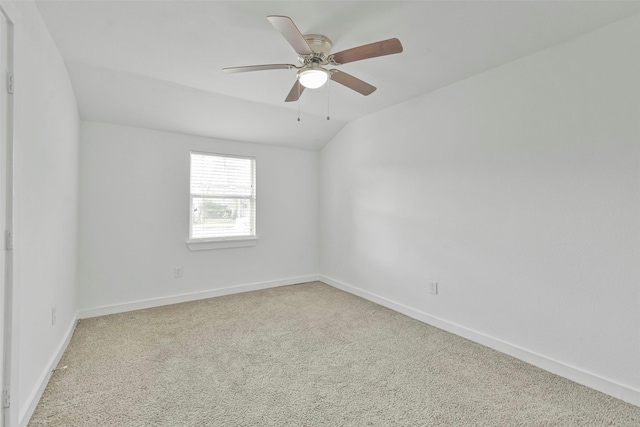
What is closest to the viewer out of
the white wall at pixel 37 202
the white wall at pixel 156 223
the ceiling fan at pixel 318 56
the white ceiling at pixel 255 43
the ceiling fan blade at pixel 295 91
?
the white wall at pixel 37 202

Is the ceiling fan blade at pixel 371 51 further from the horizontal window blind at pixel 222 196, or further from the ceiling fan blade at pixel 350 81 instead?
the horizontal window blind at pixel 222 196

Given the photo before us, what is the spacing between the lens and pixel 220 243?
13.2 ft

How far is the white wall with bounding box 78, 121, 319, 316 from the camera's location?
329cm

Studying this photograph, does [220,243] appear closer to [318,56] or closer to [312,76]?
[312,76]

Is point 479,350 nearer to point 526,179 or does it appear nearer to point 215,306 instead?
point 526,179

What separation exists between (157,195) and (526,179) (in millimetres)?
3763

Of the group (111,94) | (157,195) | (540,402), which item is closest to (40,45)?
(111,94)

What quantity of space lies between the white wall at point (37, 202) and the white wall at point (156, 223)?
70cm

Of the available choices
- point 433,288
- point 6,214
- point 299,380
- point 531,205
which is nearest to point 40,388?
point 6,214

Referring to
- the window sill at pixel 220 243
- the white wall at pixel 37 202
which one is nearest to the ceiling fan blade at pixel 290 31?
the white wall at pixel 37 202

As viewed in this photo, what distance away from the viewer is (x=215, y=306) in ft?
11.8

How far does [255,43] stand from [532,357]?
3.11m

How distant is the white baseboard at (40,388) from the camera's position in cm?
160

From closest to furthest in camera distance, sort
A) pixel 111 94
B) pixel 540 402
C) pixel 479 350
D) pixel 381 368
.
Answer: pixel 540 402 < pixel 381 368 < pixel 479 350 < pixel 111 94
